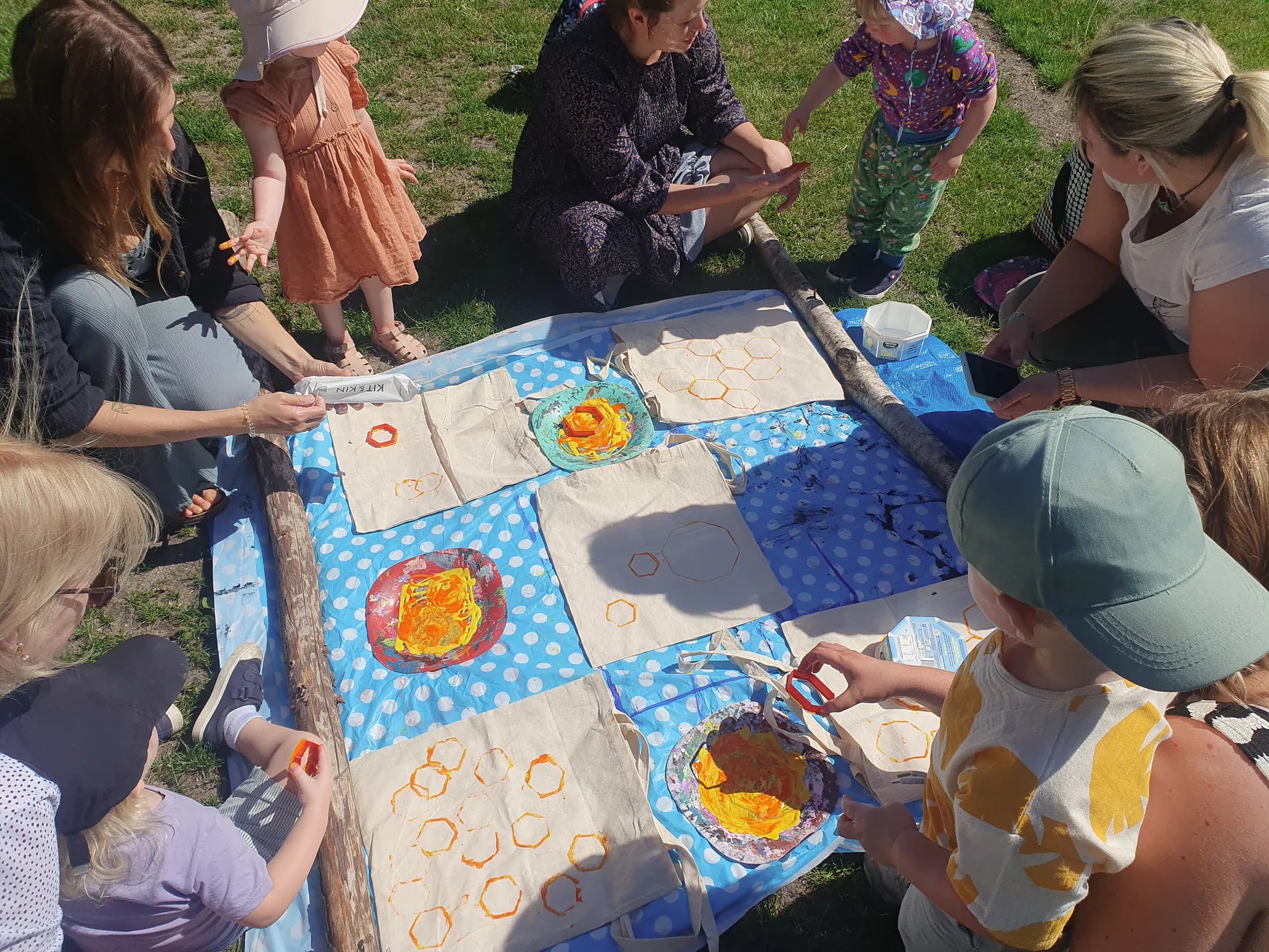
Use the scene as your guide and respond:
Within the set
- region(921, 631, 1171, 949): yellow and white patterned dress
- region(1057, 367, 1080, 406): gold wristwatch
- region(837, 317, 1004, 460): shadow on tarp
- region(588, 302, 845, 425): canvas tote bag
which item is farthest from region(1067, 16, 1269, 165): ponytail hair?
region(921, 631, 1171, 949): yellow and white patterned dress

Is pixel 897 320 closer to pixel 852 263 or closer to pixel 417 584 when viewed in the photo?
pixel 852 263

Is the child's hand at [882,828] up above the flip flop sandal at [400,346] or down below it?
above

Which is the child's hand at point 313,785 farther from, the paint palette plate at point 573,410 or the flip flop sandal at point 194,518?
the paint palette plate at point 573,410

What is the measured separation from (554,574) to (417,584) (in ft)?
1.36

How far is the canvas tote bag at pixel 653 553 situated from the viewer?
2439mm

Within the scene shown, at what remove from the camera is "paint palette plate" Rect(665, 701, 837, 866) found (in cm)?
204

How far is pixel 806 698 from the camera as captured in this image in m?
2.24

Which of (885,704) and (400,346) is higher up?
(400,346)

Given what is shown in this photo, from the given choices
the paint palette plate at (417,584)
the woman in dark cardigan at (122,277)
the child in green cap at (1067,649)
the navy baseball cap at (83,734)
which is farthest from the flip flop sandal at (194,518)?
the child in green cap at (1067,649)

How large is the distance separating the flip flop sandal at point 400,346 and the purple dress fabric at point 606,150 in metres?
Result: 0.65

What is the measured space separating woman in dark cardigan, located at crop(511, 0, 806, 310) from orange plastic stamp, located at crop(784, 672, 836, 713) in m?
1.81

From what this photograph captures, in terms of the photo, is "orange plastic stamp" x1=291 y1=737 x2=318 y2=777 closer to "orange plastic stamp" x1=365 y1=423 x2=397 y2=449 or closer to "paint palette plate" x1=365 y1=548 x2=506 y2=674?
"paint palette plate" x1=365 y1=548 x2=506 y2=674

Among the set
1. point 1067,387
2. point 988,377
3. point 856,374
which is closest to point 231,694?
point 856,374

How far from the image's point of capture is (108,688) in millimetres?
1530
